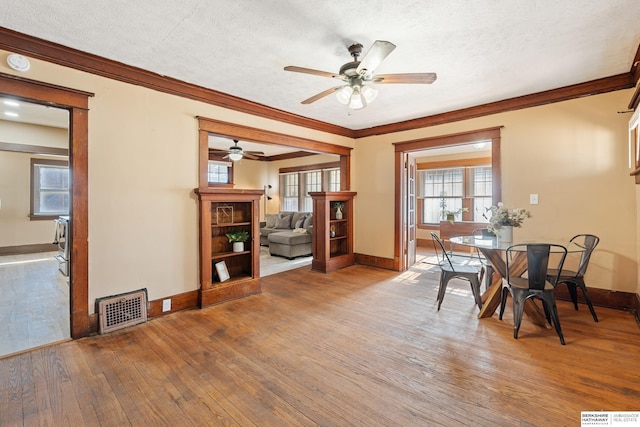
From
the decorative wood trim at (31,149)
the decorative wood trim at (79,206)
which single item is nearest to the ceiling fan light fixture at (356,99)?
the decorative wood trim at (79,206)

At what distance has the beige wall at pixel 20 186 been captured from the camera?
19.1 ft

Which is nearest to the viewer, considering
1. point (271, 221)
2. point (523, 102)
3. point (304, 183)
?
point (523, 102)

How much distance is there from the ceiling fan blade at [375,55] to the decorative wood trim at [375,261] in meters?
3.64

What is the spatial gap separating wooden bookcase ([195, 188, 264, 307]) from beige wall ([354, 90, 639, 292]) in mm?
3549

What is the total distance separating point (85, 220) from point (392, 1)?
10.5 feet

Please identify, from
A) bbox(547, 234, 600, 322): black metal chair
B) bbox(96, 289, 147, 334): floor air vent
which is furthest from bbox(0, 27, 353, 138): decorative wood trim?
bbox(547, 234, 600, 322): black metal chair

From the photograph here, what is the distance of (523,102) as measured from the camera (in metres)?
3.80

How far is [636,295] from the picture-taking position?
124 inches

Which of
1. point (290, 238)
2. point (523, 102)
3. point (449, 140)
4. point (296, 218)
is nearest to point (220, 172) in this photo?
point (296, 218)

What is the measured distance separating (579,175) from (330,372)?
376cm

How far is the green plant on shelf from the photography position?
12.8ft

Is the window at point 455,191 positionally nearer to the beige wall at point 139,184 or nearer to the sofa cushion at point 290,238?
the sofa cushion at point 290,238

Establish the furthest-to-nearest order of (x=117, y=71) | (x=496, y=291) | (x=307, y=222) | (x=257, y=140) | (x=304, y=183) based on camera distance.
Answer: (x=304, y=183)
(x=307, y=222)
(x=257, y=140)
(x=496, y=291)
(x=117, y=71)

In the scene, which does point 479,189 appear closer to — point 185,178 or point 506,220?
point 506,220
